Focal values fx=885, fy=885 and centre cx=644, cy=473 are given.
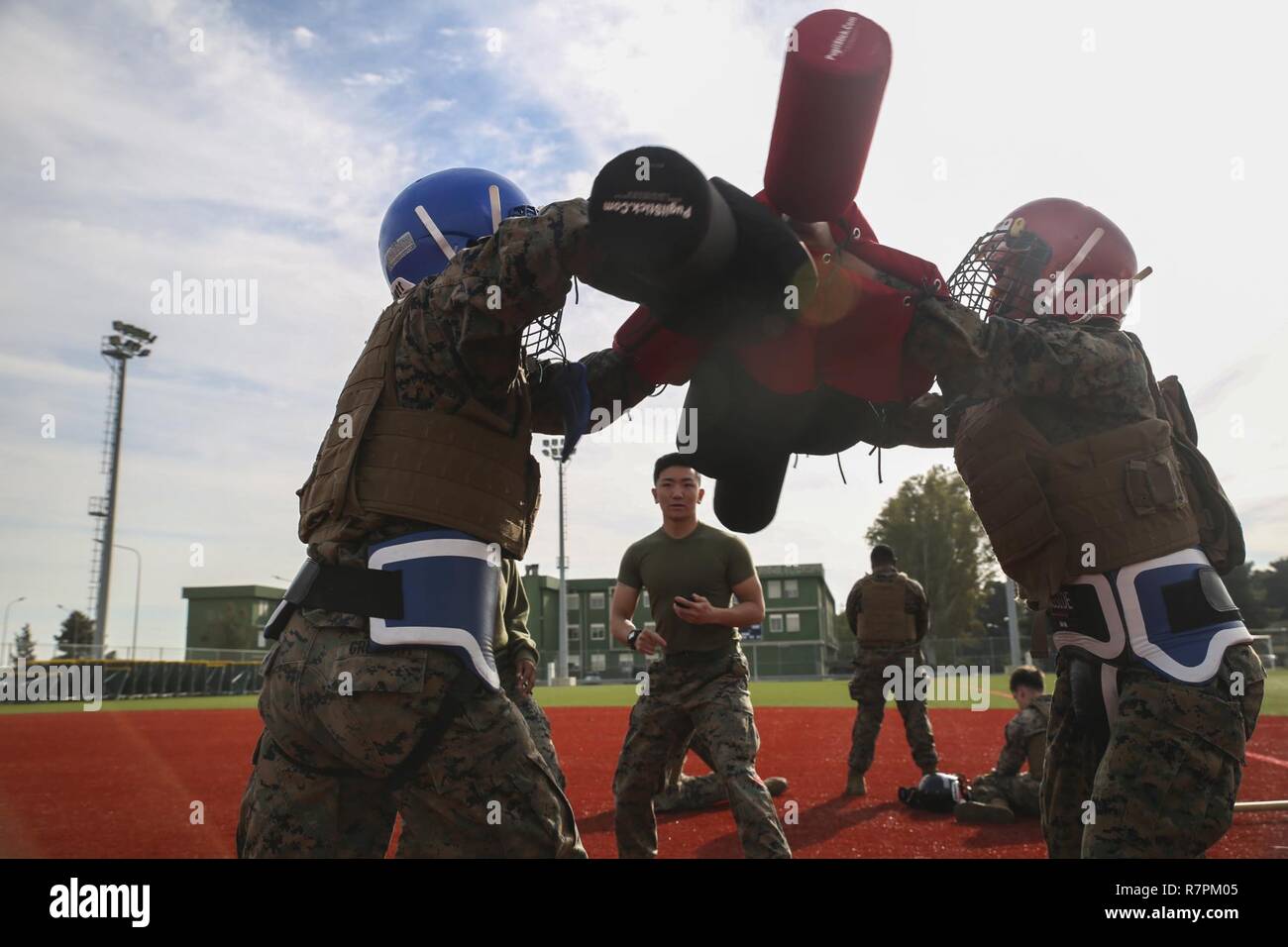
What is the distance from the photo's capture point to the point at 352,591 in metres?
2.48

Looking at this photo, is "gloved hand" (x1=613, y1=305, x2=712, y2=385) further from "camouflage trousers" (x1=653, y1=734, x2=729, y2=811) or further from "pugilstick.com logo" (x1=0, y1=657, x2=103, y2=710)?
"pugilstick.com logo" (x1=0, y1=657, x2=103, y2=710)

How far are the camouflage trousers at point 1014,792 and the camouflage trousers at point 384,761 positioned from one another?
5.78 m

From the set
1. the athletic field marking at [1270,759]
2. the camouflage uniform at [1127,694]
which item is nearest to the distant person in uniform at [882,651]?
the athletic field marking at [1270,759]

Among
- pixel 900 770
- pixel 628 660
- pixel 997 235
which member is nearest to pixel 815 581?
pixel 628 660

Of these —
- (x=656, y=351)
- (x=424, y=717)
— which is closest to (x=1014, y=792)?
(x=656, y=351)

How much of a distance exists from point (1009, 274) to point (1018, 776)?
5.23 meters

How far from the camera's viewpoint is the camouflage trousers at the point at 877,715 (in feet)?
28.8

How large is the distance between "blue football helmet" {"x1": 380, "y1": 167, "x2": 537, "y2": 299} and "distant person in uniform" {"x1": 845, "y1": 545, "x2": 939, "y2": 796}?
23.2 ft

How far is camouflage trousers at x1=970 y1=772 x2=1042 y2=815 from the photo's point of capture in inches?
281

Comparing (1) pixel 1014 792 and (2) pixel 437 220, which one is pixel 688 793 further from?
(2) pixel 437 220

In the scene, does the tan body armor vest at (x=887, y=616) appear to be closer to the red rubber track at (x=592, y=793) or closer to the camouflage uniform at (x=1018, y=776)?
the red rubber track at (x=592, y=793)

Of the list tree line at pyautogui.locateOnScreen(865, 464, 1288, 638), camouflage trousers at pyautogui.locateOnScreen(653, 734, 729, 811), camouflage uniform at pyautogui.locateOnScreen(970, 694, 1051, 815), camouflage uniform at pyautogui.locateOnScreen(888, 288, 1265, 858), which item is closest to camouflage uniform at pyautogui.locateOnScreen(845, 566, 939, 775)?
camouflage uniform at pyautogui.locateOnScreen(970, 694, 1051, 815)
